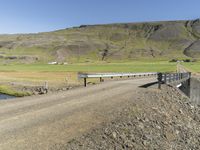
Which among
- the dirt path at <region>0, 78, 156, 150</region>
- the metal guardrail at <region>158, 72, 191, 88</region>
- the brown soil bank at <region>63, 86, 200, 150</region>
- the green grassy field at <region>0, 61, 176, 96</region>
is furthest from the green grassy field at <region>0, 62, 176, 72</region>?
the dirt path at <region>0, 78, 156, 150</region>

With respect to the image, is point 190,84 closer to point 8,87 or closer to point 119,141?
point 8,87

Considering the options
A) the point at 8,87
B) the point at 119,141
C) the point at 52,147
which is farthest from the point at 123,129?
the point at 8,87

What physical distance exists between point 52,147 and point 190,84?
39068 mm

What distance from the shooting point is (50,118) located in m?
15.4

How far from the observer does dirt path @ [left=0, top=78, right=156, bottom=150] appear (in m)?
12.1

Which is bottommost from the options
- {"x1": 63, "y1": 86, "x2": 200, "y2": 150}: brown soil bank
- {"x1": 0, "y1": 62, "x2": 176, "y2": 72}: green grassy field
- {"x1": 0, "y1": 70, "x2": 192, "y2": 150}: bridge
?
{"x1": 0, "y1": 62, "x2": 176, "y2": 72}: green grassy field

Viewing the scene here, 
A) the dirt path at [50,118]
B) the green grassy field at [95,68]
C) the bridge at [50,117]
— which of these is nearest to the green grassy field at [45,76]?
the green grassy field at [95,68]

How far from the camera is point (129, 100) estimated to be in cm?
2152

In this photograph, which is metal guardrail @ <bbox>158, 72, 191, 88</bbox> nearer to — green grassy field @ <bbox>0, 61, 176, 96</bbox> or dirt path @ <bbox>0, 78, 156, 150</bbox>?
dirt path @ <bbox>0, 78, 156, 150</bbox>

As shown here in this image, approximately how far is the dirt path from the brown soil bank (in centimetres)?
63

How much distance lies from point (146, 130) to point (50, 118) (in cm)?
471

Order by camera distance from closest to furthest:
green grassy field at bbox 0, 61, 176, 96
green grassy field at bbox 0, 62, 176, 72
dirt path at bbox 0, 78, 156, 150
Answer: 1. dirt path at bbox 0, 78, 156, 150
2. green grassy field at bbox 0, 61, 176, 96
3. green grassy field at bbox 0, 62, 176, 72

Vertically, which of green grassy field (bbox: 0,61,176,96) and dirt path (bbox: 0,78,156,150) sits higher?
dirt path (bbox: 0,78,156,150)

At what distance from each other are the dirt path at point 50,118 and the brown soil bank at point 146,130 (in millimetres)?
627
